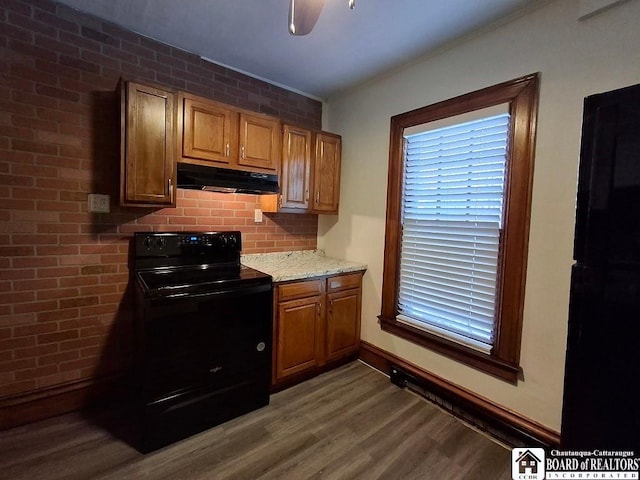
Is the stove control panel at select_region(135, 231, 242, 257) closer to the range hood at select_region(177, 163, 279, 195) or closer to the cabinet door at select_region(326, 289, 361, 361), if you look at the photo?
the range hood at select_region(177, 163, 279, 195)

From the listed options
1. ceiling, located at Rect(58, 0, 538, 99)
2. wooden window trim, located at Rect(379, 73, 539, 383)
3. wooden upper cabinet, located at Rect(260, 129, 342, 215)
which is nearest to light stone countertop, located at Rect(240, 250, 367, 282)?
wooden upper cabinet, located at Rect(260, 129, 342, 215)

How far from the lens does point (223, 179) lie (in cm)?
217

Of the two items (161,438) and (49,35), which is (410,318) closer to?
(161,438)

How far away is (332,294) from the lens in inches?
102

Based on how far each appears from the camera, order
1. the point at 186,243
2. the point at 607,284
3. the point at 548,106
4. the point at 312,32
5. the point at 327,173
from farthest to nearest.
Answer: the point at 327,173, the point at 186,243, the point at 312,32, the point at 548,106, the point at 607,284

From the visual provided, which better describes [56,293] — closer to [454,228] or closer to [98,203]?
[98,203]

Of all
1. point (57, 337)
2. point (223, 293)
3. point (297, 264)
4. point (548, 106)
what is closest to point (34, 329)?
point (57, 337)

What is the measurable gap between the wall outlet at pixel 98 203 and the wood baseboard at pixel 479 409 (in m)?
2.43

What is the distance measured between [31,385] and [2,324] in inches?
16.8

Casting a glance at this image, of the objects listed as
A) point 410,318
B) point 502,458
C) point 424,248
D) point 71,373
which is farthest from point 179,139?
point 502,458

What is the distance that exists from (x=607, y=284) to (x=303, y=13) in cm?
145

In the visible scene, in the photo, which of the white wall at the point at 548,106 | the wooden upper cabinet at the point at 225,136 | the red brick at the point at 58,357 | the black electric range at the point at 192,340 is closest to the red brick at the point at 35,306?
the red brick at the point at 58,357

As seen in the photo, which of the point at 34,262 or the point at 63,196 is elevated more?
the point at 63,196

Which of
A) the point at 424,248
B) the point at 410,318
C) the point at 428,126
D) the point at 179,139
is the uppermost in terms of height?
the point at 428,126
